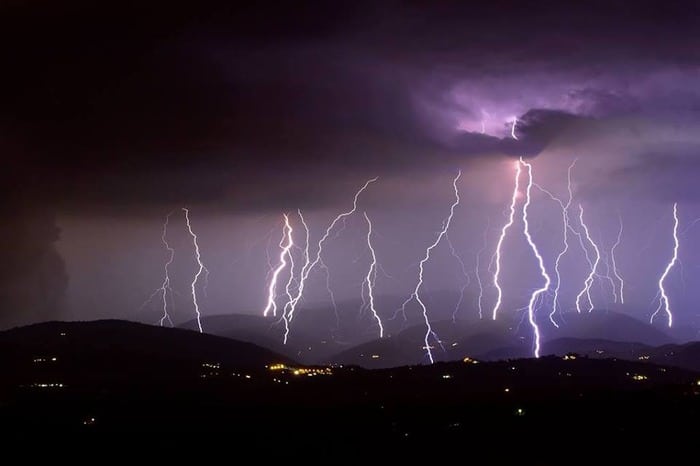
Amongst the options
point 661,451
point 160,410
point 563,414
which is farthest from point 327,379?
point 661,451

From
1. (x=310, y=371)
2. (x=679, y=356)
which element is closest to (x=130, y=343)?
(x=310, y=371)

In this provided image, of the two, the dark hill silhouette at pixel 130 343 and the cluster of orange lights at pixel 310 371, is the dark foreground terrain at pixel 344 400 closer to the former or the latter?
the cluster of orange lights at pixel 310 371

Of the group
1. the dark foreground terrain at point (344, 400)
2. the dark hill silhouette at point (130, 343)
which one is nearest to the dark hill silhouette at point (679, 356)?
the dark foreground terrain at point (344, 400)

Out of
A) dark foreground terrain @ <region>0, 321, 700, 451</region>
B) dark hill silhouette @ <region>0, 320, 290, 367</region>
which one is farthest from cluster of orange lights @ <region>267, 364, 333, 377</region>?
dark hill silhouette @ <region>0, 320, 290, 367</region>

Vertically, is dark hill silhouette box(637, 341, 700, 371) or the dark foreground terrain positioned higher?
the dark foreground terrain

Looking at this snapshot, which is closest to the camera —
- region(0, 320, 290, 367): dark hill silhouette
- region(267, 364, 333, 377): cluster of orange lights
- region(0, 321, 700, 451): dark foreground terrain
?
region(0, 321, 700, 451): dark foreground terrain

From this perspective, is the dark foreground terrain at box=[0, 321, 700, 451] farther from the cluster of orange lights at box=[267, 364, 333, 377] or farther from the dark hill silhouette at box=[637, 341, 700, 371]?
the dark hill silhouette at box=[637, 341, 700, 371]

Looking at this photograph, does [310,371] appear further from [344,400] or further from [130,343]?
[130,343]

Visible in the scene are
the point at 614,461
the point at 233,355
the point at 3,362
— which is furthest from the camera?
the point at 233,355

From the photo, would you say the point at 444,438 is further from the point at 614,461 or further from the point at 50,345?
the point at 50,345
